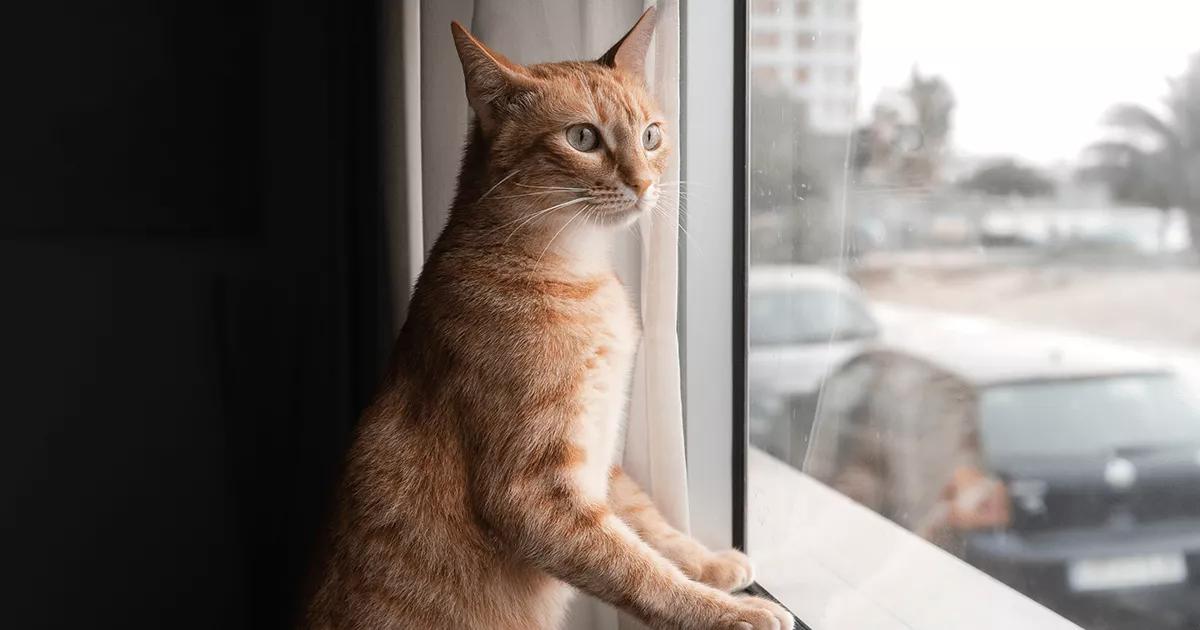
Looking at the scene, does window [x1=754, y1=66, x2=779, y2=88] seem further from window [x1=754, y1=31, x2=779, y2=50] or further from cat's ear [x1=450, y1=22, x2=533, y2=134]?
cat's ear [x1=450, y1=22, x2=533, y2=134]

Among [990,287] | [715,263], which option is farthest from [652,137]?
[990,287]

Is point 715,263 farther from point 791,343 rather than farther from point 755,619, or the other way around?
point 755,619

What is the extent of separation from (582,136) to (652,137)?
93 millimetres

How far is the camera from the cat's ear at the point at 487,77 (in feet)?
3.34

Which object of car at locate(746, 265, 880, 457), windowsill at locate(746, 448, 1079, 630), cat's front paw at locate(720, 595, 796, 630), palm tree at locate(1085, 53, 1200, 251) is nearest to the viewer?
A: palm tree at locate(1085, 53, 1200, 251)

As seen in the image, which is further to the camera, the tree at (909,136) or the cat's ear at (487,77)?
the tree at (909,136)

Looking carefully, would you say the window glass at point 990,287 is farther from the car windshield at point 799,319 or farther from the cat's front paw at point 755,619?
the cat's front paw at point 755,619

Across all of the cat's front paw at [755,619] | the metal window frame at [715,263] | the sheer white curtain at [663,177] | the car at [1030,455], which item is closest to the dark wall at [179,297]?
the sheer white curtain at [663,177]

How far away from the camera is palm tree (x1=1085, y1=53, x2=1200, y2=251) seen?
0.80 metres

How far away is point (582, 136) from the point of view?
1.06m

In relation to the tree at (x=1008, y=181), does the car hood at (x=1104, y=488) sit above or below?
below

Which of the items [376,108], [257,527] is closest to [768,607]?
[376,108]

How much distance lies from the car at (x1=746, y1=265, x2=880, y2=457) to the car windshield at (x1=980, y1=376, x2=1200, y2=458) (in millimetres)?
253

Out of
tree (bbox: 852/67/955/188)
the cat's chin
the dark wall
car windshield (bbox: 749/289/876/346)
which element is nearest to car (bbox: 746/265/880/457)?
car windshield (bbox: 749/289/876/346)
